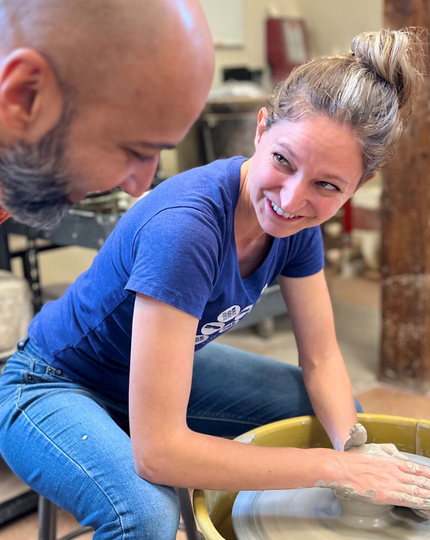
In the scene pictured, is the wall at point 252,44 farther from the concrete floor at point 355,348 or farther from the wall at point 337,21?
the concrete floor at point 355,348

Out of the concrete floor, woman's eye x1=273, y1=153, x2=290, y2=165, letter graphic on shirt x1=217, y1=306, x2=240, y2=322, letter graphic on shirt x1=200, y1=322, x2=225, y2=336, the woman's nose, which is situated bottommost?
the concrete floor

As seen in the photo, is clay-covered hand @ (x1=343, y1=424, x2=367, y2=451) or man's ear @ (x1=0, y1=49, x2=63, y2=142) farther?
clay-covered hand @ (x1=343, y1=424, x2=367, y2=451)

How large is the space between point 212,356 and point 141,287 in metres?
0.45

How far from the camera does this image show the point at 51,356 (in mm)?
1028

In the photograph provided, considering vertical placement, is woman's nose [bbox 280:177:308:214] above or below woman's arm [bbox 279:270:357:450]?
above

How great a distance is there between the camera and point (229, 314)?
984 millimetres

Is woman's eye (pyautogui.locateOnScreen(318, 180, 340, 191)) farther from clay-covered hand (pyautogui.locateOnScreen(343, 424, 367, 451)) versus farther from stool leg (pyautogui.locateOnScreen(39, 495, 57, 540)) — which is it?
stool leg (pyautogui.locateOnScreen(39, 495, 57, 540))

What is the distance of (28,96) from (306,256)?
2.38ft

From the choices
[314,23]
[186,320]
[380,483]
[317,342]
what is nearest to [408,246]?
[317,342]

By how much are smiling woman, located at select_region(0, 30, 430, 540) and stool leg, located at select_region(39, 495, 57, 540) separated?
0.18m

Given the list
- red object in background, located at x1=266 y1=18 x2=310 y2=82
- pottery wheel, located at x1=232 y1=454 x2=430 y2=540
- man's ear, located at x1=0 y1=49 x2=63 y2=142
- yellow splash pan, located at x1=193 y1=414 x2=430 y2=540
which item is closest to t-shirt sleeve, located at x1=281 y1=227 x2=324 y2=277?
yellow splash pan, located at x1=193 y1=414 x2=430 y2=540

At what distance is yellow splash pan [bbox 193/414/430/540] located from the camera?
102 cm

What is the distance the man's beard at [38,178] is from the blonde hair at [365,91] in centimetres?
46

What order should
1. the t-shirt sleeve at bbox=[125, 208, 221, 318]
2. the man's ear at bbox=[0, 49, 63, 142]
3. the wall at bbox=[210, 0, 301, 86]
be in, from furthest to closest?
the wall at bbox=[210, 0, 301, 86] → the t-shirt sleeve at bbox=[125, 208, 221, 318] → the man's ear at bbox=[0, 49, 63, 142]
